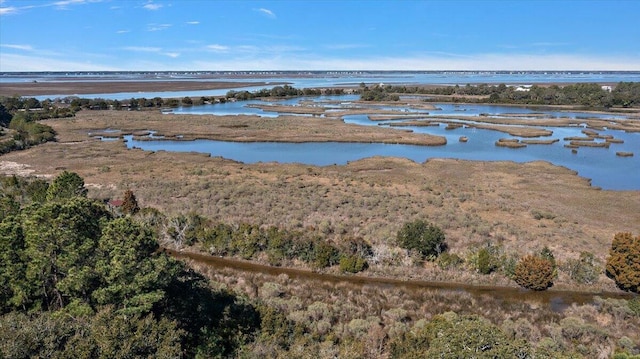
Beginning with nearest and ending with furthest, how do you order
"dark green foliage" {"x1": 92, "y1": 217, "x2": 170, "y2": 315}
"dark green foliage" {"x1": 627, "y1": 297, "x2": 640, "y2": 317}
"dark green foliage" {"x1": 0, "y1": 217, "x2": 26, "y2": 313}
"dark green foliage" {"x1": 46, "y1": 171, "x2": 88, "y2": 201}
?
1. "dark green foliage" {"x1": 92, "y1": 217, "x2": 170, "y2": 315}
2. "dark green foliage" {"x1": 0, "y1": 217, "x2": 26, "y2": 313}
3. "dark green foliage" {"x1": 627, "y1": 297, "x2": 640, "y2": 317}
4. "dark green foliage" {"x1": 46, "y1": 171, "x2": 88, "y2": 201}

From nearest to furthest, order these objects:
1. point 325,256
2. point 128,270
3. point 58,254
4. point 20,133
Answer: point 128,270, point 58,254, point 325,256, point 20,133

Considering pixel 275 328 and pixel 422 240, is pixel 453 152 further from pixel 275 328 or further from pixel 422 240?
pixel 275 328

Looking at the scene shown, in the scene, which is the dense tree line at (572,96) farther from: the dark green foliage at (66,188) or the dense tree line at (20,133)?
the dark green foliage at (66,188)

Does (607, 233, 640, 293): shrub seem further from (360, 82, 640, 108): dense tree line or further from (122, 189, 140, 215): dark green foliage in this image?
(360, 82, 640, 108): dense tree line

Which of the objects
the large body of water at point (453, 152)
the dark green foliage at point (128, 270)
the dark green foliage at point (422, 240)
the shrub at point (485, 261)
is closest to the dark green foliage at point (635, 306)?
the shrub at point (485, 261)

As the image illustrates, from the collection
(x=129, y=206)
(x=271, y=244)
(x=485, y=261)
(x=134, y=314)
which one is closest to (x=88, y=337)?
(x=134, y=314)

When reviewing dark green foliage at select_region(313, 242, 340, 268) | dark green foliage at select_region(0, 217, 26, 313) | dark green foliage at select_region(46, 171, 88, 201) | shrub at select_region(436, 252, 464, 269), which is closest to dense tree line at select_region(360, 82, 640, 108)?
shrub at select_region(436, 252, 464, 269)
